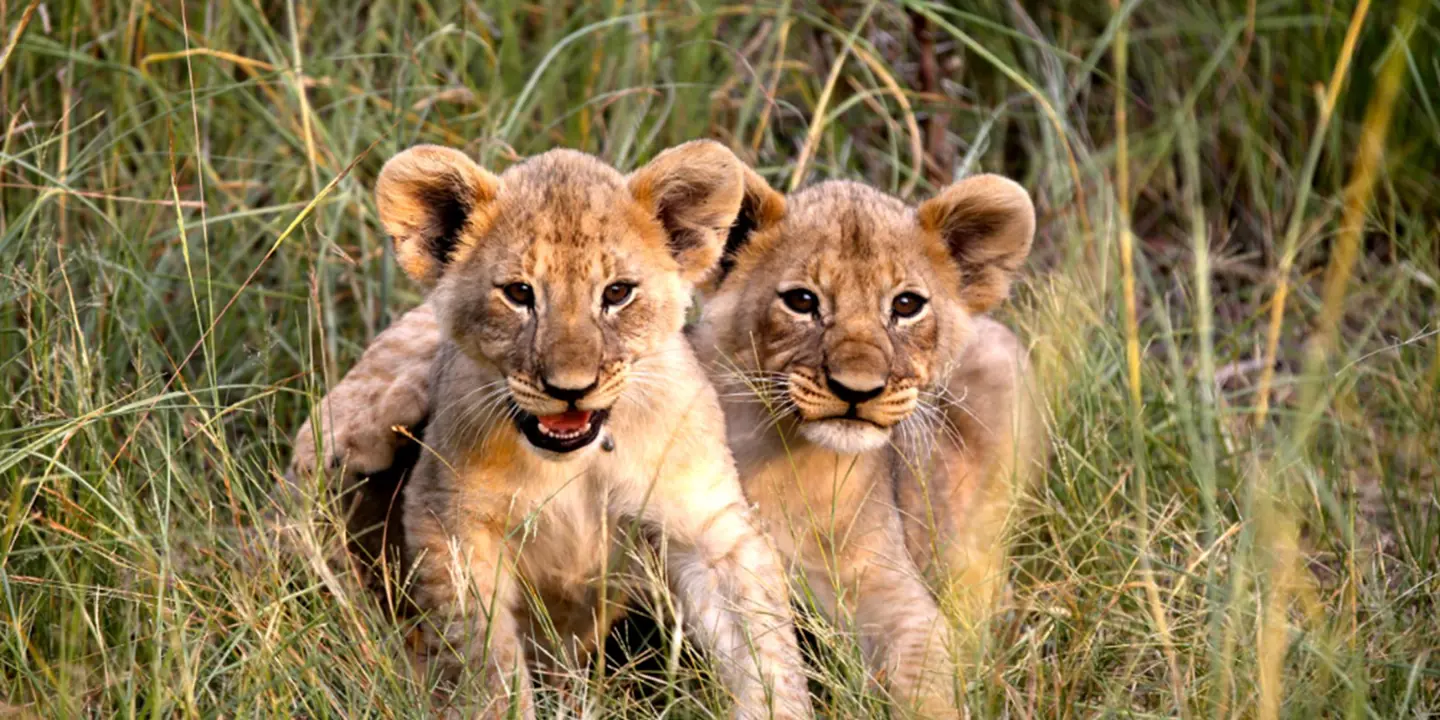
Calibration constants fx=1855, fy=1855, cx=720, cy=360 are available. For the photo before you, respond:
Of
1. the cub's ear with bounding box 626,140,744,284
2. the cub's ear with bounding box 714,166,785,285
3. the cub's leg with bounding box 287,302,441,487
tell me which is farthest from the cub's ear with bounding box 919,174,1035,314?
the cub's leg with bounding box 287,302,441,487

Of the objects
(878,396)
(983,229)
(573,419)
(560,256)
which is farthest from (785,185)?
(573,419)

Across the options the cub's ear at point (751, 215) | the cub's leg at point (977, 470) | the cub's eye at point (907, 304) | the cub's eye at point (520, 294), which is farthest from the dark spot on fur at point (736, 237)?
the cub's eye at point (520, 294)

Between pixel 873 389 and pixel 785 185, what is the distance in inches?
82.4

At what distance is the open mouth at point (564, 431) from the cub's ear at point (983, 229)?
1.13 metres

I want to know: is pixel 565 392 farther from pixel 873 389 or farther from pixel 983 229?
pixel 983 229

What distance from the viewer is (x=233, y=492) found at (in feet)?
12.5

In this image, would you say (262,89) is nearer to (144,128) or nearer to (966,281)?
(144,128)

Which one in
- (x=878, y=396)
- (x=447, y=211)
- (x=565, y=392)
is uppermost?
(x=447, y=211)

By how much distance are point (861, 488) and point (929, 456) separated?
26 cm

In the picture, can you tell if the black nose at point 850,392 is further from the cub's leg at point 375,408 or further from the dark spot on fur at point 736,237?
the cub's leg at point 375,408

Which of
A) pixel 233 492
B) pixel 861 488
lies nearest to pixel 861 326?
pixel 861 488

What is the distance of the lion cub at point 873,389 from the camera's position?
4000 mm

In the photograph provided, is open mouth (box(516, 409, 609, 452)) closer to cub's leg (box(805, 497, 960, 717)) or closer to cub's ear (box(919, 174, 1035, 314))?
cub's leg (box(805, 497, 960, 717))

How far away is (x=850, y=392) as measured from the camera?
3.95 m
